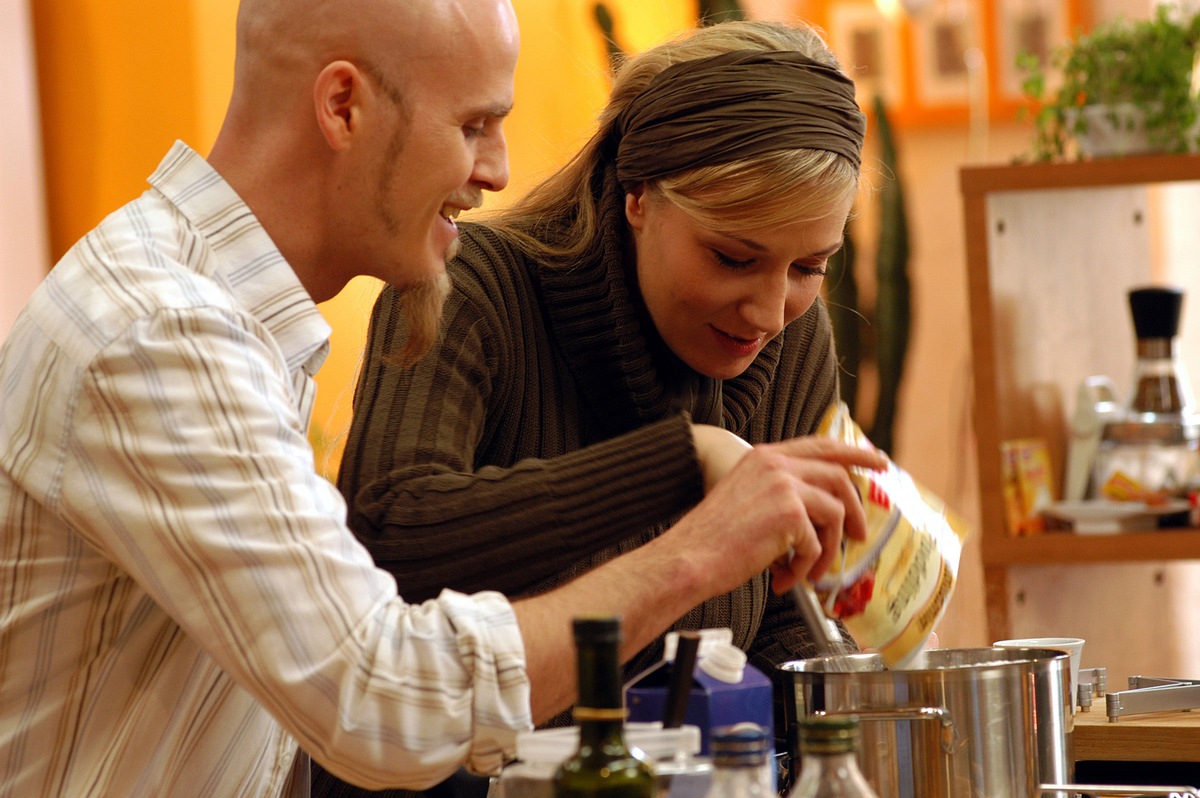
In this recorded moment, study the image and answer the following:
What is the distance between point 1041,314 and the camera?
8.06 feet

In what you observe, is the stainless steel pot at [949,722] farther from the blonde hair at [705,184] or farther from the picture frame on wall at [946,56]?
the picture frame on wall at [946,56]

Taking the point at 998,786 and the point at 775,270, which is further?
the point at 775,270

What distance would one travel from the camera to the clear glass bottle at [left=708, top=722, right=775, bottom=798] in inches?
26.9

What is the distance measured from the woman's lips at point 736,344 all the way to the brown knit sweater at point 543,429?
0.07 metres

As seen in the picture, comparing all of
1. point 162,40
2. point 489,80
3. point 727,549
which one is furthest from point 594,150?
point 162,40

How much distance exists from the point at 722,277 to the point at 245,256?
19.4 inches

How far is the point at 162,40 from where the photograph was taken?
11.6 feet

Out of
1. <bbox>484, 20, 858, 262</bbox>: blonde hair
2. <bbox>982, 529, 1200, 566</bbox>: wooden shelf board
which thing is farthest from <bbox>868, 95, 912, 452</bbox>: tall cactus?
<bbox>484, 20, 858, 262</bbox>: blonde hair

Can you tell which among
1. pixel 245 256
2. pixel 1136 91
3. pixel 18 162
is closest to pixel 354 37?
pixel 245 256

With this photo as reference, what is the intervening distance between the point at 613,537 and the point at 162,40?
282 cm

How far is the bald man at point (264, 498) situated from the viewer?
33.7 inches

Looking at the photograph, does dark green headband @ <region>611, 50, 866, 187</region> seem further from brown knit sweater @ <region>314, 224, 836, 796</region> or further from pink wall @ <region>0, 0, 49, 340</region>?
pink wall @ <region>0, 0, 49, 340</region>

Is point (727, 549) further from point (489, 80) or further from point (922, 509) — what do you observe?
point (489, 80)

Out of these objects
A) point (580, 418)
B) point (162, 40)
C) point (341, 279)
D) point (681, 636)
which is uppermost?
point (162, 40)
